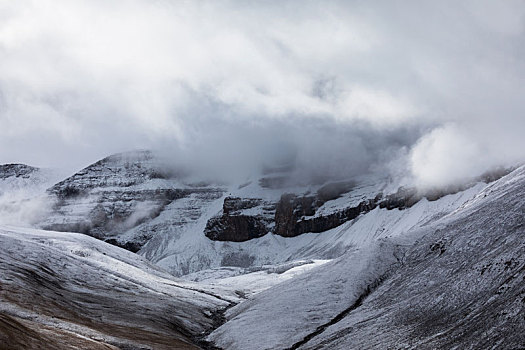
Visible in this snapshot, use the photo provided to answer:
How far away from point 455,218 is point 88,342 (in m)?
77.7

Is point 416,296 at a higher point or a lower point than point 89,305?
lower

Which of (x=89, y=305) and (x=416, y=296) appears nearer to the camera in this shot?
(x=416, y=296)

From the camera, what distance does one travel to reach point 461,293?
85.5 m

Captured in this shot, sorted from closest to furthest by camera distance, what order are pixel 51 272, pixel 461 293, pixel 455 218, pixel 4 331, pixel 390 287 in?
pixel 4 331
pixel 461 293
pixel 390 287
pixel 455 218
pixel 51 272

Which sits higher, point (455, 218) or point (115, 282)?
point (115, 282)

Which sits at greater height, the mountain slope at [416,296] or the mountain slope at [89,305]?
the mountain slope at [89,305]

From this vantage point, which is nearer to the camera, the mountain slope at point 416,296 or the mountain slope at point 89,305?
the mountain slope at point 416,296

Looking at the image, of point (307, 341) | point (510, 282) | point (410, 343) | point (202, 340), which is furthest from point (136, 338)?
point (510, 282)

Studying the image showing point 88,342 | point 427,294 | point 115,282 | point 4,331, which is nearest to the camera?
point 4,331

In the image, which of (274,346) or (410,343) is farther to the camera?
(274,346)

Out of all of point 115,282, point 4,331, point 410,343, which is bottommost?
point 410,343

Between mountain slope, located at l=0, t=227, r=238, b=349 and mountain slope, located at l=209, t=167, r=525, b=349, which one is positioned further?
mountain slope, located at l=0, t=227, r=238, b=349

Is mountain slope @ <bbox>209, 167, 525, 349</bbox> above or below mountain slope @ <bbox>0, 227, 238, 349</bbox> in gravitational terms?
below

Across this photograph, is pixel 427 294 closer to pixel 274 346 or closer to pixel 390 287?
pixel 390 287
